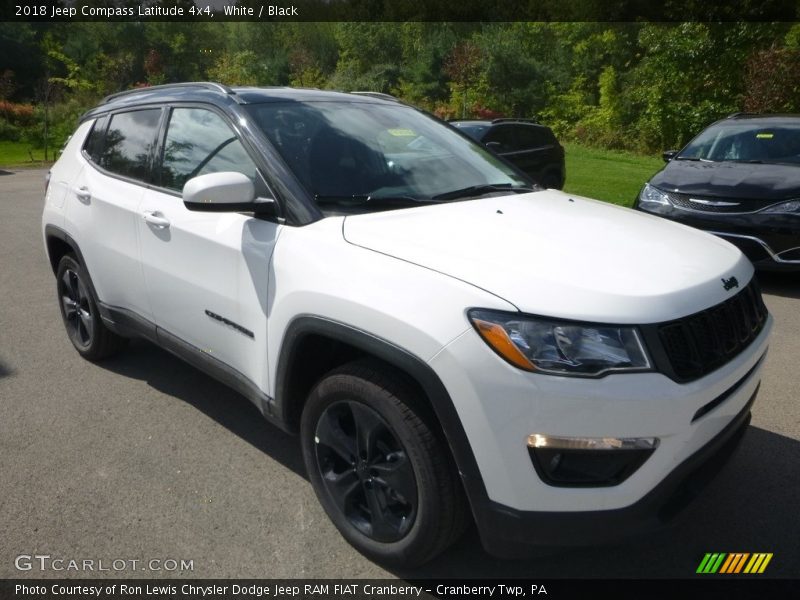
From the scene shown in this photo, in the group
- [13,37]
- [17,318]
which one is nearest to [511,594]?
[17,318]

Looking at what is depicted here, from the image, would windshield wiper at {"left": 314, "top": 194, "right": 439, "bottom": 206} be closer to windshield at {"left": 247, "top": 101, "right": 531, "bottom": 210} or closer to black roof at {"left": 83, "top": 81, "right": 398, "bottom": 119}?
windshield at {"left": 247, "top": 101, "right": 531, "bottom": 210}

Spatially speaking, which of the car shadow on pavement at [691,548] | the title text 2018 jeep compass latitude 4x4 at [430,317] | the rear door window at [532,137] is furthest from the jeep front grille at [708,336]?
the rear door window at [532,137]

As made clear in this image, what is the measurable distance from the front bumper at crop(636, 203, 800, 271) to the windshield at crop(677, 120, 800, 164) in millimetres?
1165

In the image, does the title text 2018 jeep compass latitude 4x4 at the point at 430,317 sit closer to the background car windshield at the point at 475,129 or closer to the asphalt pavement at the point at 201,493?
the asphalt pavement at the point at 201,493

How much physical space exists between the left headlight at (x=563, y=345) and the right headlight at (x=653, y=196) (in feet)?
17.4

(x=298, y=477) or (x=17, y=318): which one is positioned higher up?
(x=298, y=477)

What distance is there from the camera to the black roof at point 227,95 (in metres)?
3.28

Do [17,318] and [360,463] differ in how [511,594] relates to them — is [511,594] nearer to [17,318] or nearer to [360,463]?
[360,463]

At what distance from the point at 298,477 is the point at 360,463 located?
30.6 inches

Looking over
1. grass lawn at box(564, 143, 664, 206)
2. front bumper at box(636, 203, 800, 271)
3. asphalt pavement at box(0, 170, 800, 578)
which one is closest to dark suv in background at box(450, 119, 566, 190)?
grass lawn at box(564, 143, 664, 206)

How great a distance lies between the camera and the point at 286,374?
8.94ft

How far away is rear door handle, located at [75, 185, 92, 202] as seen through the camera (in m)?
4.09

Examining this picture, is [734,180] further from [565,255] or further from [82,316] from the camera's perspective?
[82,316]

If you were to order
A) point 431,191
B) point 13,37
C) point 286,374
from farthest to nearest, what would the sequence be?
point 13,37
point 431,191
point 286,374
